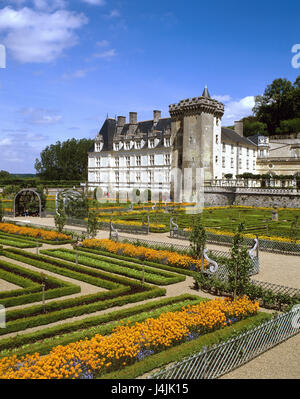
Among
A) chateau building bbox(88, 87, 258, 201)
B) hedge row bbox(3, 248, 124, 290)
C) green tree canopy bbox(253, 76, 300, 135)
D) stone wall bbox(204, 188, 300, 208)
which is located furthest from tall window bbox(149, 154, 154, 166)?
hedge row bbox(3, 248, 124, 290)

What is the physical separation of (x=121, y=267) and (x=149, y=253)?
176 centimetres

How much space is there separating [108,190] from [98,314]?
173 feet

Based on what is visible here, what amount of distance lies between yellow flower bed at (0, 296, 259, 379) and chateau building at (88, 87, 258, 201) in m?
39.4

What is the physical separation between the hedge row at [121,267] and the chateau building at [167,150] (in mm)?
31976

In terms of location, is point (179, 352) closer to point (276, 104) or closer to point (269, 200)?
point (269, 200)

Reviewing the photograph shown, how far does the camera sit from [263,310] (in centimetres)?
1145

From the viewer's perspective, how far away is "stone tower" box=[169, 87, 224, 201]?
47.9 metres

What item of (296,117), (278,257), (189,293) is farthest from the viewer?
(296,117)

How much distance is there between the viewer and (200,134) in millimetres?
47781

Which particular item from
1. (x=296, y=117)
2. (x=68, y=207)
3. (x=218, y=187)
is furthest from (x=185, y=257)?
(x=296, y=117)

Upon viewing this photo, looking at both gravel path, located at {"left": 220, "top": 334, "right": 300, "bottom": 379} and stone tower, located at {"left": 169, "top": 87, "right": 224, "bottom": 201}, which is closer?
gravel path, located at {"left": 220, "top": 334, "right": 300, "bottom": 379}

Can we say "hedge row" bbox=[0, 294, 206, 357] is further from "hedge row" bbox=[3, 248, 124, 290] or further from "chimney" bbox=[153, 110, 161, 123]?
"chimney" bbox=[153, 110, 161, 123]

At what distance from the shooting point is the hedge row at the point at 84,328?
338 inches
